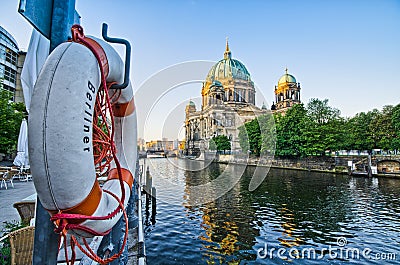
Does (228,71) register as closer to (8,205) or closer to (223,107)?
(223,107)

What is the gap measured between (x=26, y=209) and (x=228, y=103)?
76.6m

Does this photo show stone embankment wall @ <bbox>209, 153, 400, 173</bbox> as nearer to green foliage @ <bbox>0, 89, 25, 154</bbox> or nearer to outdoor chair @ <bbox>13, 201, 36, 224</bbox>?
outdoor chair @ <bbox>13, 201, 36, 224</bbox>

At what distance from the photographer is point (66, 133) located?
157cm

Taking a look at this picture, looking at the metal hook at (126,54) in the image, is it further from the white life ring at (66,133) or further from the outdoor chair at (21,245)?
the outdoor chair at (21,245)

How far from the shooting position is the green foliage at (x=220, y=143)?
65750 mm

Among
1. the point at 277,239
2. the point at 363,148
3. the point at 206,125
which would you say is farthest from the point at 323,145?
the point at 206,125

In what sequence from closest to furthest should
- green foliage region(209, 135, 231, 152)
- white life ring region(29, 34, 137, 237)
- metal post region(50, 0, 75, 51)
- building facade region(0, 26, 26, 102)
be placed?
white life ring region(29, 34, 137, 237) → metal post region(50, 0, 75, 51) → building facade region(0, 26, 26, 102) → green foliage region(209, 135, 231, 152)

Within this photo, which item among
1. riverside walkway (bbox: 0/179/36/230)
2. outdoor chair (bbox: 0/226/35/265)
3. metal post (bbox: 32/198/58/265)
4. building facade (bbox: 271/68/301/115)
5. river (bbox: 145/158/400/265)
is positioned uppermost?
building facade (bbox: 271/68/301/115)

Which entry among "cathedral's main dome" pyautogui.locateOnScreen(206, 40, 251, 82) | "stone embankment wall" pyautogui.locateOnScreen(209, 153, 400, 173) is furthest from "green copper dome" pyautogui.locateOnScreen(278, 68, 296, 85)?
"stone embankment wall" pyautogui.locateOnScreen(209, 153, 400, 173)

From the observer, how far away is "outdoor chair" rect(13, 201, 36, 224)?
4445 mm

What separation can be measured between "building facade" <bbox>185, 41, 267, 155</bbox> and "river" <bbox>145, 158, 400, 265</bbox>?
5317cm

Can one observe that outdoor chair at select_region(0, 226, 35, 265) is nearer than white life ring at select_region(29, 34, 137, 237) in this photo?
No

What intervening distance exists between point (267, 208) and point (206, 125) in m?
66.1

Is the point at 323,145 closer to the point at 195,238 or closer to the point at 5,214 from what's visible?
the point at 195,238
